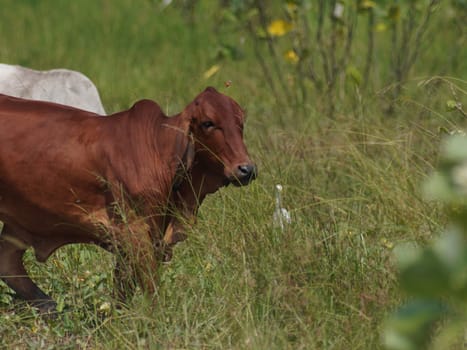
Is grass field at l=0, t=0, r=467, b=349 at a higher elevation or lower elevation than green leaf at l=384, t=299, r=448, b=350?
lower

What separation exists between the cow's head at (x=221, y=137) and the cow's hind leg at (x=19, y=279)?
84 centimetres

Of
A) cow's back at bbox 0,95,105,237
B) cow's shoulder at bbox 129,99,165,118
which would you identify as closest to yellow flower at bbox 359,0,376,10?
cow's shoulder at bbox 129,99,165,118

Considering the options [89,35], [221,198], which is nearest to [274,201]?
[221,198]

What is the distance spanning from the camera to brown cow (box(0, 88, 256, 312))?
3.72 metres

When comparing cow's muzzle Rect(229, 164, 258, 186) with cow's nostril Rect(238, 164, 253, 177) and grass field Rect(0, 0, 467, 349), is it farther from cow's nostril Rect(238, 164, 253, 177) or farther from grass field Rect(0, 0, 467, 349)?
grass field Rect(0, 0, 467, 349)

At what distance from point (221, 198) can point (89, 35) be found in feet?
16.6

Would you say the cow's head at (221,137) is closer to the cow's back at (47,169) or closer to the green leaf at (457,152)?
the cow's back at (47,169)

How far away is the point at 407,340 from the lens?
1.87 meters

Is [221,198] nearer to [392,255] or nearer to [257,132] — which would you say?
[392,255]

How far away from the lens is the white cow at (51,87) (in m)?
5.15

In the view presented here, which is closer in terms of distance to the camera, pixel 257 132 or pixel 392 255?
pixel 392 255

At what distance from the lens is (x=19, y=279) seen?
418 cm

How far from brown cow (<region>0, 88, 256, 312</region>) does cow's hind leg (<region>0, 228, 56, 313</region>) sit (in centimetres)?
30

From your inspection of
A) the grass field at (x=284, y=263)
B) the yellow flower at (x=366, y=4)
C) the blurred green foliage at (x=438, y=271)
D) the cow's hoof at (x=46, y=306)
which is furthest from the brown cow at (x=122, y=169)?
the yellow flower at (x=366, y=4)
